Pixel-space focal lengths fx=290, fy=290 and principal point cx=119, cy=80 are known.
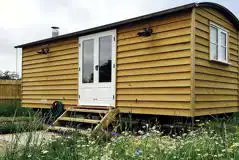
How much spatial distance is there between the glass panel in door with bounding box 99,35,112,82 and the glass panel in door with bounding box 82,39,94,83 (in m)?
0.34

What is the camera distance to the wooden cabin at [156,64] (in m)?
6.24

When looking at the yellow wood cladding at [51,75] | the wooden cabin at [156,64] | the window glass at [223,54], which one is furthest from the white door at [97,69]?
the window glass at [223,54]

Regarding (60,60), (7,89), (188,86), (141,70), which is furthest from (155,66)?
(7,89)

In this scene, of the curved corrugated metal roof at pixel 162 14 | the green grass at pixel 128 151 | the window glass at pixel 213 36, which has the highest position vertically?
the curved corrugated metal roof at pixel 162 14

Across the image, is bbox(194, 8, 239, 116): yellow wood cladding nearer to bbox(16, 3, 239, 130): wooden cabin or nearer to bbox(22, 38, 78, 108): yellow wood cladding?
bbox(16, 3, 239, 130): wooden cabin

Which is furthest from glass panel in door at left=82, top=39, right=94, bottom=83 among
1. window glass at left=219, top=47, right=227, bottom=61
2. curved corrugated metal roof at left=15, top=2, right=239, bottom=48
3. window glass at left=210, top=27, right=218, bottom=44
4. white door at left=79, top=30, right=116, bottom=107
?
window glass at left=219, top=47, right=227, bottom=61

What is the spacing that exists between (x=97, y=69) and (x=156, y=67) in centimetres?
194

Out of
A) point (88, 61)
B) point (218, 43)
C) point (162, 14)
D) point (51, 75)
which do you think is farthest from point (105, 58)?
point (218, 43)

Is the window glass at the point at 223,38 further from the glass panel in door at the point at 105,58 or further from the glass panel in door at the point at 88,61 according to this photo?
the glass panel in door at the point at 88,61

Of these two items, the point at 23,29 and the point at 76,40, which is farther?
the point at 23,29

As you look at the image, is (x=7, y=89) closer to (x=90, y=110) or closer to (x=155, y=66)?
(x=90, y=110)

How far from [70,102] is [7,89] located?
5.01m

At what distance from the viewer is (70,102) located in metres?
8.95

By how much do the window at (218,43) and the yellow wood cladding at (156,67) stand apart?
3.77 feet
